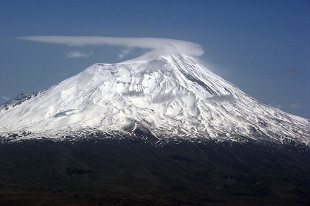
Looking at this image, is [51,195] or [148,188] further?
[148,188]

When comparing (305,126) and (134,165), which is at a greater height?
(305,126)

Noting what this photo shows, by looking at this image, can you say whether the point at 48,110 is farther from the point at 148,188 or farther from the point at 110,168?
the point at 148,188

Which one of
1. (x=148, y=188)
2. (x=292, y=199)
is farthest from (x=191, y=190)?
(x=292, y=199)

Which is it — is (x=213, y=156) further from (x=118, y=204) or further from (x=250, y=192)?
(x=118, y=204)

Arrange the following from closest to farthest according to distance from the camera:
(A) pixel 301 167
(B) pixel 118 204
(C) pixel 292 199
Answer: (B) pixel 118 204 < (C) pixel 292 199 < (A) pixel 301 167

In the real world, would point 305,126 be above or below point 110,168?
above

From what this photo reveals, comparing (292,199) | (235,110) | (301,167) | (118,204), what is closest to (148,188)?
(118,204)

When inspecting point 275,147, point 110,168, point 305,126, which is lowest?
point 110,168

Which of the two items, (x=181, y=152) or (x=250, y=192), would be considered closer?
(x=250, y=192)

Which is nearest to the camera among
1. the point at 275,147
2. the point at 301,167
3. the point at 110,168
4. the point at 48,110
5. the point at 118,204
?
the point at 118,204
